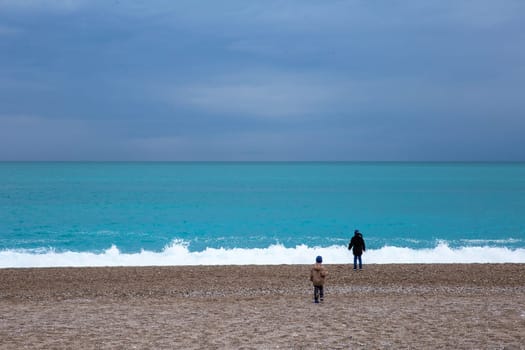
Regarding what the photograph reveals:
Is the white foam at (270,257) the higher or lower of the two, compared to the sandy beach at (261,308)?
higher

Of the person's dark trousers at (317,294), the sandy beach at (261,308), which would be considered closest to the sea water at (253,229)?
the sandy beach at (261,308)

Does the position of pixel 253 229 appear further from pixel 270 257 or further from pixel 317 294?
pixel 317 294

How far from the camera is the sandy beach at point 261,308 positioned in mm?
12328

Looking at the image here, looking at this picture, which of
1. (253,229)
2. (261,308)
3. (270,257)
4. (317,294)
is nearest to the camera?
(261,308)

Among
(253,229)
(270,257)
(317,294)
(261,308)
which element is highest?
(253,229)

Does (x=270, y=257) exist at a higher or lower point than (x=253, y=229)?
lower

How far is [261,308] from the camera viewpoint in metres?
16.1

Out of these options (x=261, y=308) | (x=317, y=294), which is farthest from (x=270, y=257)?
(x=261, y=308)

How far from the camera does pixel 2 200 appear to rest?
78750 mm

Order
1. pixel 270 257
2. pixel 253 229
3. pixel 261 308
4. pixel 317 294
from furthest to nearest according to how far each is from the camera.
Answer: pixel 253 229
pixel 270 257
pixel 317 294
pixel 261 308

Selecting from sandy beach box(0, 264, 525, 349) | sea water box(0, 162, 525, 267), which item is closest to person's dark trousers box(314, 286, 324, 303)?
sandy beach box(0, 264, 525, 349)

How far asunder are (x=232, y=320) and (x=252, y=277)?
25.4 feet

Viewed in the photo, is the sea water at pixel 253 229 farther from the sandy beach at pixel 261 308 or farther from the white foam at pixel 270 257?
the sandy beach at pixel 261 308

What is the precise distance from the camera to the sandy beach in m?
12.3
